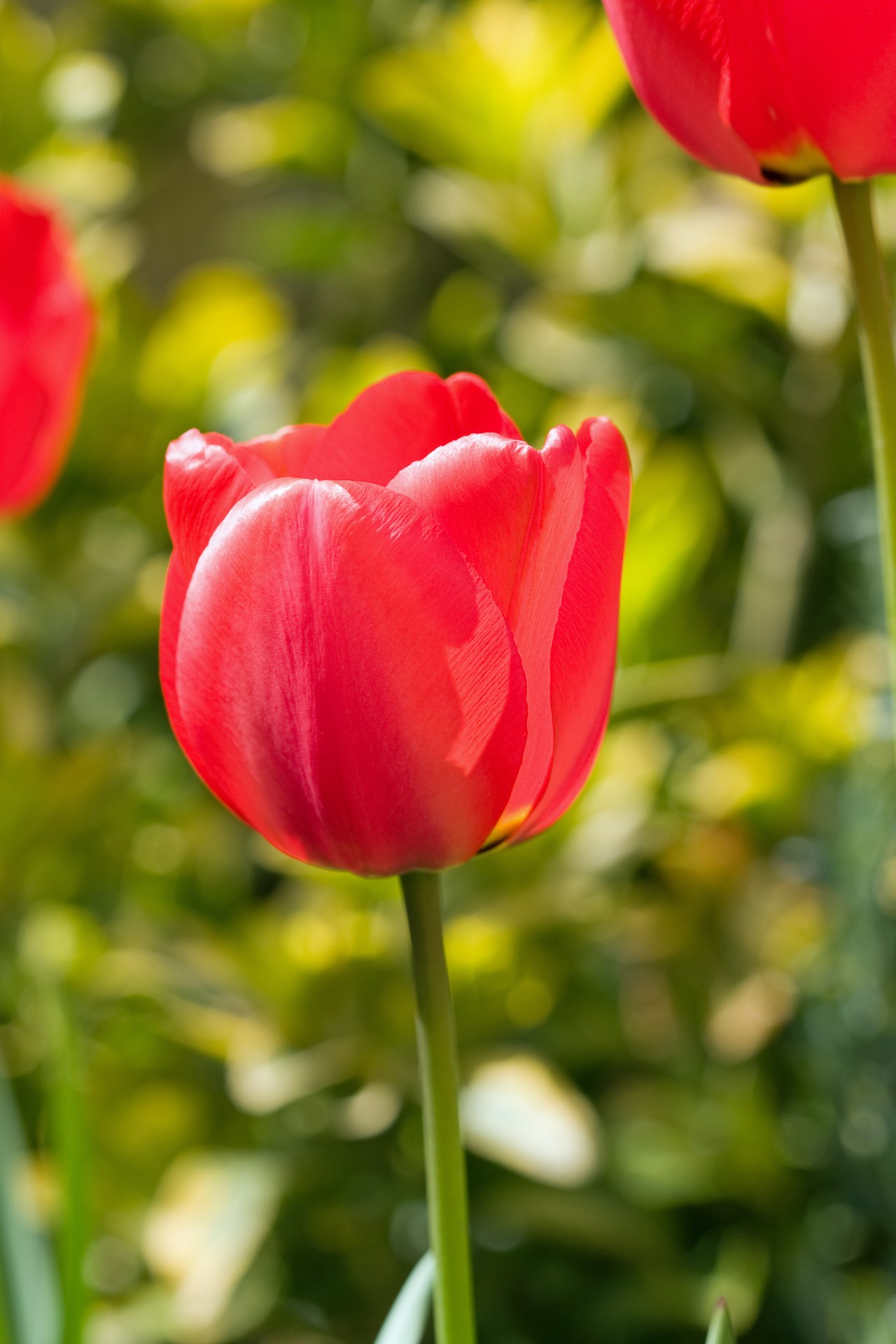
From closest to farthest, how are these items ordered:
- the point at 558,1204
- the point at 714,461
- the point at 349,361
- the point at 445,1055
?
the point at 445,1055 < the point at 558,1204 < the point at 349,361 < the point at 714,461

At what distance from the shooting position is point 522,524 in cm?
21

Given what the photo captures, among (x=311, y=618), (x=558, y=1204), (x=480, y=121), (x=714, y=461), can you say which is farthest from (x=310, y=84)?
(x=311, y=618)

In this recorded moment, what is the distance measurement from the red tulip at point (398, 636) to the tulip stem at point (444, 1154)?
2cm

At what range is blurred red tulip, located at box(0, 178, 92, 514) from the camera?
1.41 feet

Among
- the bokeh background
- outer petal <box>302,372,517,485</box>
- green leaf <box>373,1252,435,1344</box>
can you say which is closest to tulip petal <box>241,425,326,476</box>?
outer petal <box>302,372,517,485</box>

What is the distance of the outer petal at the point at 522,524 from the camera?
0.21 m

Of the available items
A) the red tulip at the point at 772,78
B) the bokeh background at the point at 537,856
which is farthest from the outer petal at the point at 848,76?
the bokeh background at the point at 537,856

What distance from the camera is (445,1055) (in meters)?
0.19

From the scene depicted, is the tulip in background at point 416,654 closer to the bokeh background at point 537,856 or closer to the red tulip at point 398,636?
the red tulip at point 398,636

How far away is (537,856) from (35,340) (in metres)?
0.41

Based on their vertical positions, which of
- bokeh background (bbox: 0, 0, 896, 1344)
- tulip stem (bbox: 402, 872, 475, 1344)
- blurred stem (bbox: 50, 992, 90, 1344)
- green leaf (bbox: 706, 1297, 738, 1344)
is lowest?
bokeh background (bbox: 0, 0, 896, 1344)

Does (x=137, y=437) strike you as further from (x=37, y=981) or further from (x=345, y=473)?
(x=345, y=473)

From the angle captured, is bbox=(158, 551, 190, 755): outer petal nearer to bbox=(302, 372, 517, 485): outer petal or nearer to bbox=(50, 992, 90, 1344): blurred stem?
bbox=(302, 372, 517, 485): outer petal

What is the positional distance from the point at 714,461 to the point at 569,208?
232mm
